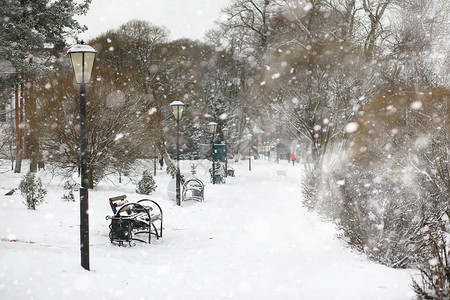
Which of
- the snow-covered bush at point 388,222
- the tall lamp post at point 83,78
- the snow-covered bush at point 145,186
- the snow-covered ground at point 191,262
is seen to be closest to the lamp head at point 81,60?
the tall lamp post at point 83,78

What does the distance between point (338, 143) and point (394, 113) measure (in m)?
3.46

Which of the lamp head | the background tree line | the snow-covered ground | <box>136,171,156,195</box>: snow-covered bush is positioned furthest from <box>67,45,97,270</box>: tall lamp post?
<box>136,171,156,195</box>: snow-covered bush

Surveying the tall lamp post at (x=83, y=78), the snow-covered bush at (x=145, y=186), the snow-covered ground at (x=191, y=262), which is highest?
the tall lamp post at (x=83, y=78)

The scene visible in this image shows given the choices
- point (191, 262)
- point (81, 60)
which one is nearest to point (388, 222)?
point (191, 262)

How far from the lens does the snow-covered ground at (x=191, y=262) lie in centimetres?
494

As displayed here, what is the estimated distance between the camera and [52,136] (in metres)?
14.5

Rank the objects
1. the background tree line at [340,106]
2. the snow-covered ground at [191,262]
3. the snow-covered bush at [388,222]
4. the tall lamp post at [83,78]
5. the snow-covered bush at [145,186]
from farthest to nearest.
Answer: the snow-covered bush at [145,186] < the background tree line at [340,106] < the snow-covered bush at [388,222] < the tall lamp post at [83,78] < the snow-covered ground at [191,262]

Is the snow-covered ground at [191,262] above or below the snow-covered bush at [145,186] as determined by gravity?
below

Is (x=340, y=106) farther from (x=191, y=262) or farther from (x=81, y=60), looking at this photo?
(x=81, y=60)

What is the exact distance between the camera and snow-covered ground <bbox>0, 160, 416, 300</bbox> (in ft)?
16.2

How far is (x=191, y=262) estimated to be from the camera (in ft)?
21.8

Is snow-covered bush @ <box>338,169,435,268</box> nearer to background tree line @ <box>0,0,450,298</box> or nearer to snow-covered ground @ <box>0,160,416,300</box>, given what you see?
background tree line @ <box>0,0,450,298</box>

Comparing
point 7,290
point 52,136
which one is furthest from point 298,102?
point 7,290

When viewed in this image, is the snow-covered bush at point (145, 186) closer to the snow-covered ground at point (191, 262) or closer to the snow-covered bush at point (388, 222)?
the snow-covered ground at point (191, 262)
